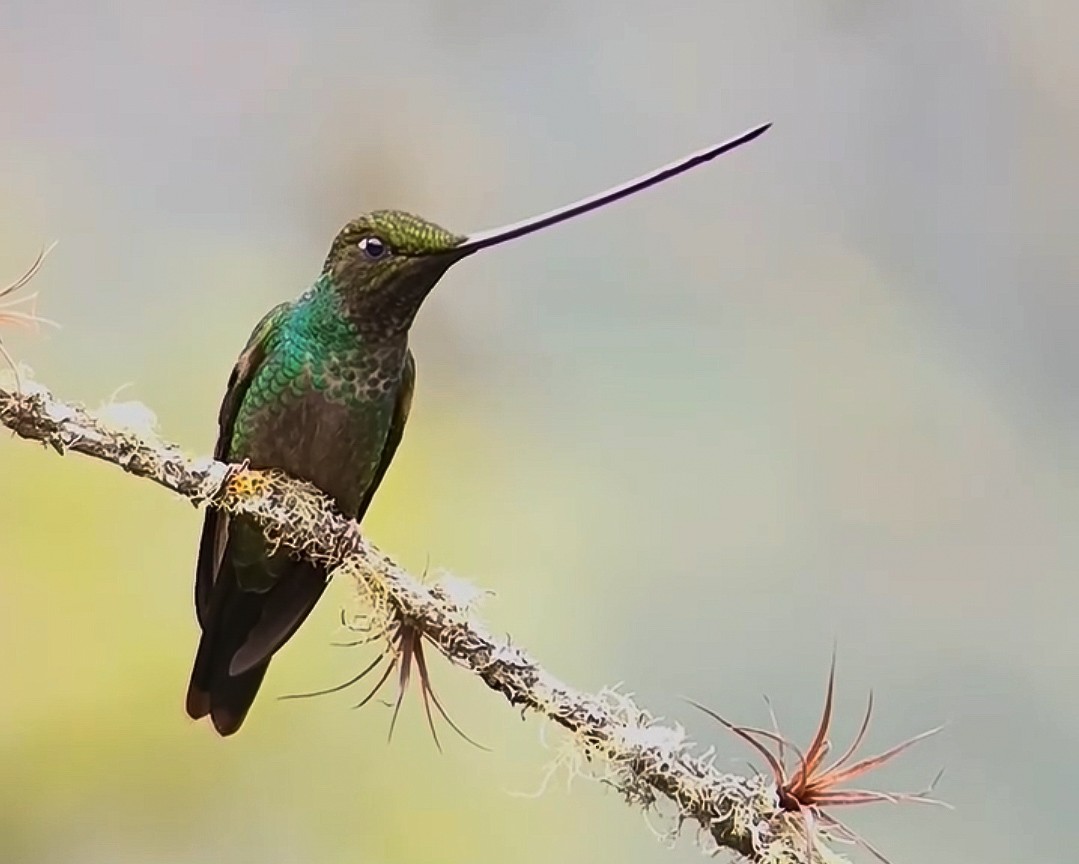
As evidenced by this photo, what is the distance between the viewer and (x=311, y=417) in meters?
1.20

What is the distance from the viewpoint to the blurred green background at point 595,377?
1.53 m

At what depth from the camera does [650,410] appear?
1755mm

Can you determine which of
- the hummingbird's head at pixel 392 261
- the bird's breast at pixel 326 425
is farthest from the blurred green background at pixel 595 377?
the hummingbird's head at pixel 392 261

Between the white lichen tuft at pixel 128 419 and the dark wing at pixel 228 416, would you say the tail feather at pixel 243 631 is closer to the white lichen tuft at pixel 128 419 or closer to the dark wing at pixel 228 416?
the dark wing at pixel 228 416

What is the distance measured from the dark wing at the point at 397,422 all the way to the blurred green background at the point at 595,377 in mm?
341

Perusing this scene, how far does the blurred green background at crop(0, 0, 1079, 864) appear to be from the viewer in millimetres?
1526

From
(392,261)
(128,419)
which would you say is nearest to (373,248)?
(392,261)

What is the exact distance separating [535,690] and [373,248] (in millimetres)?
453

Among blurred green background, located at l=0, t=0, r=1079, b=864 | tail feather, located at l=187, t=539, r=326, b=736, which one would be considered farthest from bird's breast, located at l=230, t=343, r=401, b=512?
blurred green background, located at l=0, t=0, r=1079, b=864

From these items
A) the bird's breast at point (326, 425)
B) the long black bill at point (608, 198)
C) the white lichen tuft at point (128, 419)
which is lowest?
the white lichen tuft at point (128, 419)

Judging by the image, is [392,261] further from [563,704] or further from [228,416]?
[563,704]

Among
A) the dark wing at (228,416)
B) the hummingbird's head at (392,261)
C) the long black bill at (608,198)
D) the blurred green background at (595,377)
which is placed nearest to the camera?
the long black bill at (608,198)

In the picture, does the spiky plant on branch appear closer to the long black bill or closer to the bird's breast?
the bird's breast

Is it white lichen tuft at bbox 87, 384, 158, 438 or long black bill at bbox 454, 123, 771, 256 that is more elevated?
long black bill at bbox 454, 123, 771, 256
